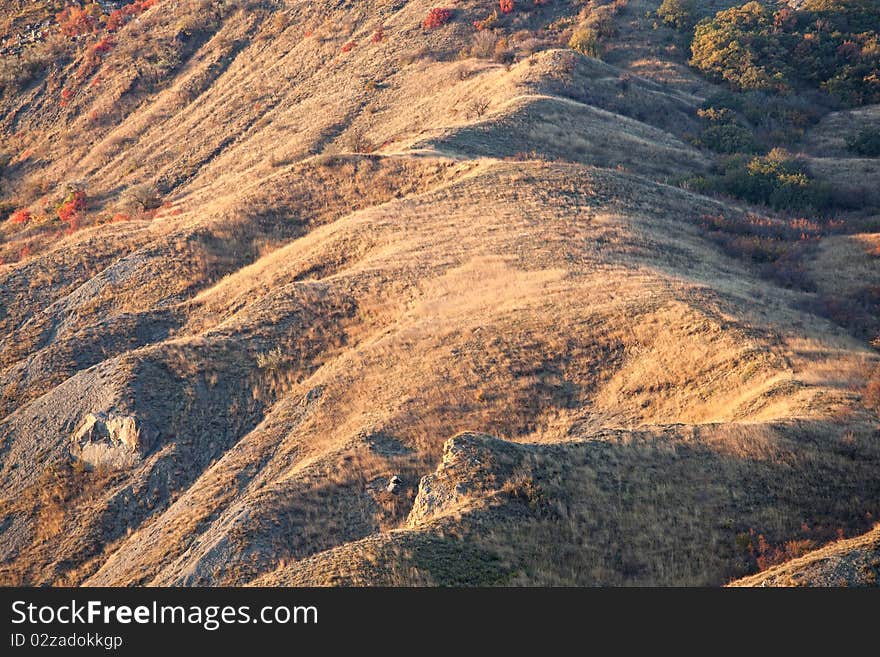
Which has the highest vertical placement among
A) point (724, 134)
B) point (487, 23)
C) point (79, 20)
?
point (79, 20)

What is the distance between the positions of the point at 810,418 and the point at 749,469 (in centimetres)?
278

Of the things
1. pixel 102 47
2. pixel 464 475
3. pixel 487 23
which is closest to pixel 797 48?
pixel 487 23

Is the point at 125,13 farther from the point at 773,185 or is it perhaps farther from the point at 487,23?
the point at 773,185

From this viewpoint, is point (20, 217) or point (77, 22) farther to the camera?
point (77, 22)

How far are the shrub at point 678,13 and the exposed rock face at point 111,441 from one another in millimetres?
55852

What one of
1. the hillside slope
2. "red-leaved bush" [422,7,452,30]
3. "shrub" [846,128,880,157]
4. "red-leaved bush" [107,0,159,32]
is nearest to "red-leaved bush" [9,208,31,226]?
the hillside slope

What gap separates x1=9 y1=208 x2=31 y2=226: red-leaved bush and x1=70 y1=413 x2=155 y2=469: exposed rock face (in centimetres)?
3189

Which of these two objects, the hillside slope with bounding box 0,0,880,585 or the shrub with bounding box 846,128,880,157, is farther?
the shrub with bounding box 846,128,880,157

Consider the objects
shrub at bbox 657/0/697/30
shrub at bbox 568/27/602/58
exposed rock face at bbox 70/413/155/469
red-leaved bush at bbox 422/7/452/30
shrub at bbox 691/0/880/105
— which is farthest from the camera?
shrub at bbox 657/0/697/30

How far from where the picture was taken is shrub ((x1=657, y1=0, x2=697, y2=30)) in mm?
62406

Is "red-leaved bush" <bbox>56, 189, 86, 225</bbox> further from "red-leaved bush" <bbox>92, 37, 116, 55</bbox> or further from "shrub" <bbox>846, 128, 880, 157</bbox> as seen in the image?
"shrub" <bbox>846, 128, 880, 157</bbox>

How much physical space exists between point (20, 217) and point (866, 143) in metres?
53.0

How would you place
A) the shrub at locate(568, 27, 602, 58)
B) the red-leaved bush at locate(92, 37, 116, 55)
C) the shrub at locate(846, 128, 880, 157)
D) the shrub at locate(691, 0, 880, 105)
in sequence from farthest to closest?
the red-leaved bush at locate(92, 37, 116, 55) → the shrub at locate(568, 27, 602, 58) → the shrub at locate(691, 0, 880, 105) → the shrub at locate(846, 128, 880, 157)

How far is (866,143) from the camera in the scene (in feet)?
149
